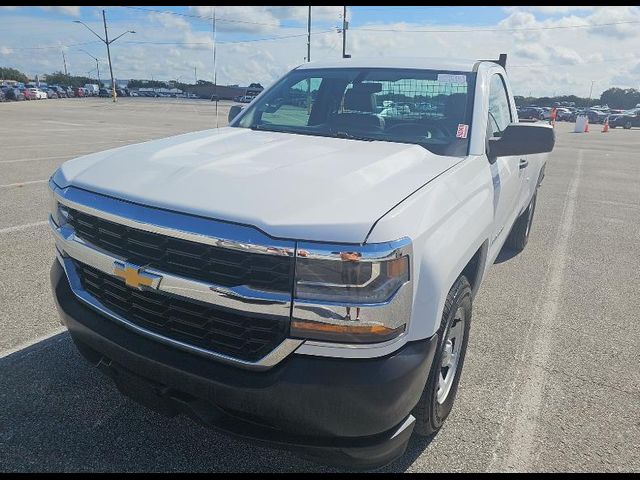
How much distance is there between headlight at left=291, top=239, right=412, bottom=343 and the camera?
163cm

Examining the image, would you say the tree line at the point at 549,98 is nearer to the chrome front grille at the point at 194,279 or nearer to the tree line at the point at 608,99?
the tree line at the point at 608,99

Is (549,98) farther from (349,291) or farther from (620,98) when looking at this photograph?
(349,291)

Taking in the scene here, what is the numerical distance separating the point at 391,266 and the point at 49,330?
107 inches

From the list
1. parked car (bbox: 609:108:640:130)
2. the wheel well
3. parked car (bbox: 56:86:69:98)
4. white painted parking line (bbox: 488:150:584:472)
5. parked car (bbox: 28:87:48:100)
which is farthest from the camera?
parked car (bbox: 56:86:69:98)

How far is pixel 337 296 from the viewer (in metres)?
1.66

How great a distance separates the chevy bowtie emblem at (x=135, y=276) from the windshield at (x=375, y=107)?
1.67m

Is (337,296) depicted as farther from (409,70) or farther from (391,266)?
(409,70)

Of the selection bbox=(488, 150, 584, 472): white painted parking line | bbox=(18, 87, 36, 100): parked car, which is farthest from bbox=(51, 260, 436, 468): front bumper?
bbox=(18, 87, 36, 100): parked car

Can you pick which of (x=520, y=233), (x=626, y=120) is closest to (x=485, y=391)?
(x=520, y=233)

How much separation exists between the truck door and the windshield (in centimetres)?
30

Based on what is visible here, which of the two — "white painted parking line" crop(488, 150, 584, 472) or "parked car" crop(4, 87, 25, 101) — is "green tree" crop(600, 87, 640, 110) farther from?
"white painted parking line" crop(488, 150, 584, 472)

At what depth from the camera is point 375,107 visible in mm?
3342

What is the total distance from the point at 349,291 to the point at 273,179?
2.13ft

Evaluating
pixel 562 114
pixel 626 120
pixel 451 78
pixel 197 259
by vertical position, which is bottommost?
pixel 626 120
